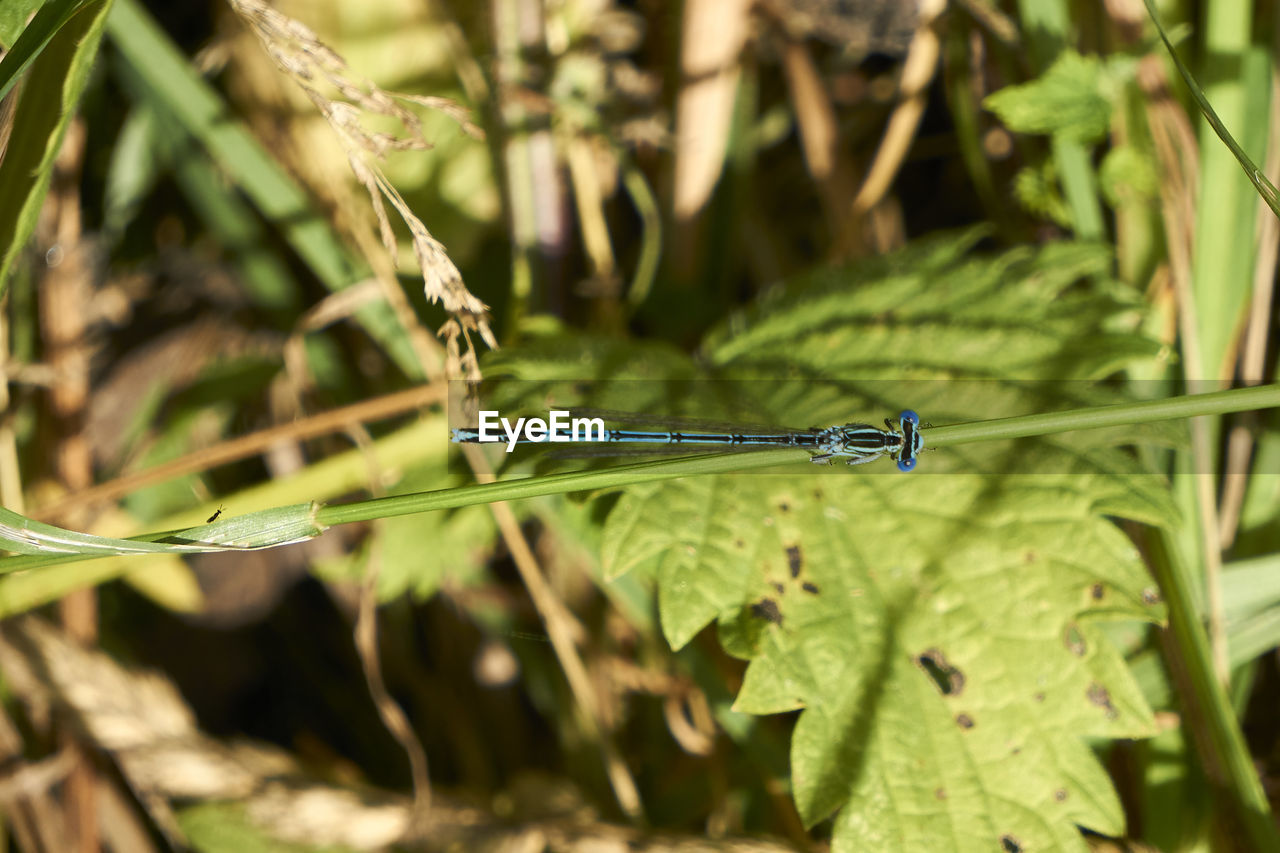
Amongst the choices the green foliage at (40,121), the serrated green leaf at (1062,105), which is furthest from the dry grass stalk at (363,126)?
the serrated green leaf at (1062,105)

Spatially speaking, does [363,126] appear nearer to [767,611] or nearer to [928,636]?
[767,611]

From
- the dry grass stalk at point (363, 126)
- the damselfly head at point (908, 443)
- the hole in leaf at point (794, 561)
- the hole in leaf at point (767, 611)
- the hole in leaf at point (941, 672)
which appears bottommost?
the hole in leaf at point (941, 672)

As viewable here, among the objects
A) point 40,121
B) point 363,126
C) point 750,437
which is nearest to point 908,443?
point 750,437

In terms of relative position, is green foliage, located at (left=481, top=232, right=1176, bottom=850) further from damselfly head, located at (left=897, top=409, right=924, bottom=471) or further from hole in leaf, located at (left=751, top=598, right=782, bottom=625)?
damselfly head, located at (left=897, top=409, right=924, bottom=471)

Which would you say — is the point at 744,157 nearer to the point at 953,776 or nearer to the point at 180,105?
the point at 180,105

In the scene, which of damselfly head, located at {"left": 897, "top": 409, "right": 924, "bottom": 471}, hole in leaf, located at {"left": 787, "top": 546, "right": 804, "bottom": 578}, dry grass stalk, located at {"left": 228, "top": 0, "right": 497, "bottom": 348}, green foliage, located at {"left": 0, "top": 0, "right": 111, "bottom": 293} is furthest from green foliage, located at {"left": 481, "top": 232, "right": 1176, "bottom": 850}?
green foliage, located at {"left": 0, "top": 0, "right": 111, "bottom": 293}

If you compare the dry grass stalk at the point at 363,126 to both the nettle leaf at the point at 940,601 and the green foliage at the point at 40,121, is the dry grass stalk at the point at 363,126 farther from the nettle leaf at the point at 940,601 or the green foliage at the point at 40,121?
the nettle leaf at the point at 940,601

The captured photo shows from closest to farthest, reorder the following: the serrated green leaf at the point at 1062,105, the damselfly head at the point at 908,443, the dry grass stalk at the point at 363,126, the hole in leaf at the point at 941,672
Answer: the dry grass stalk at the point at 363,126 → the damselfly head at the point at 908,443 → the hole in leaf at the point at 941,672 → the serrated green leaf at the point at 1062,105

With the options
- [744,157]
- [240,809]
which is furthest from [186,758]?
[744,157]
